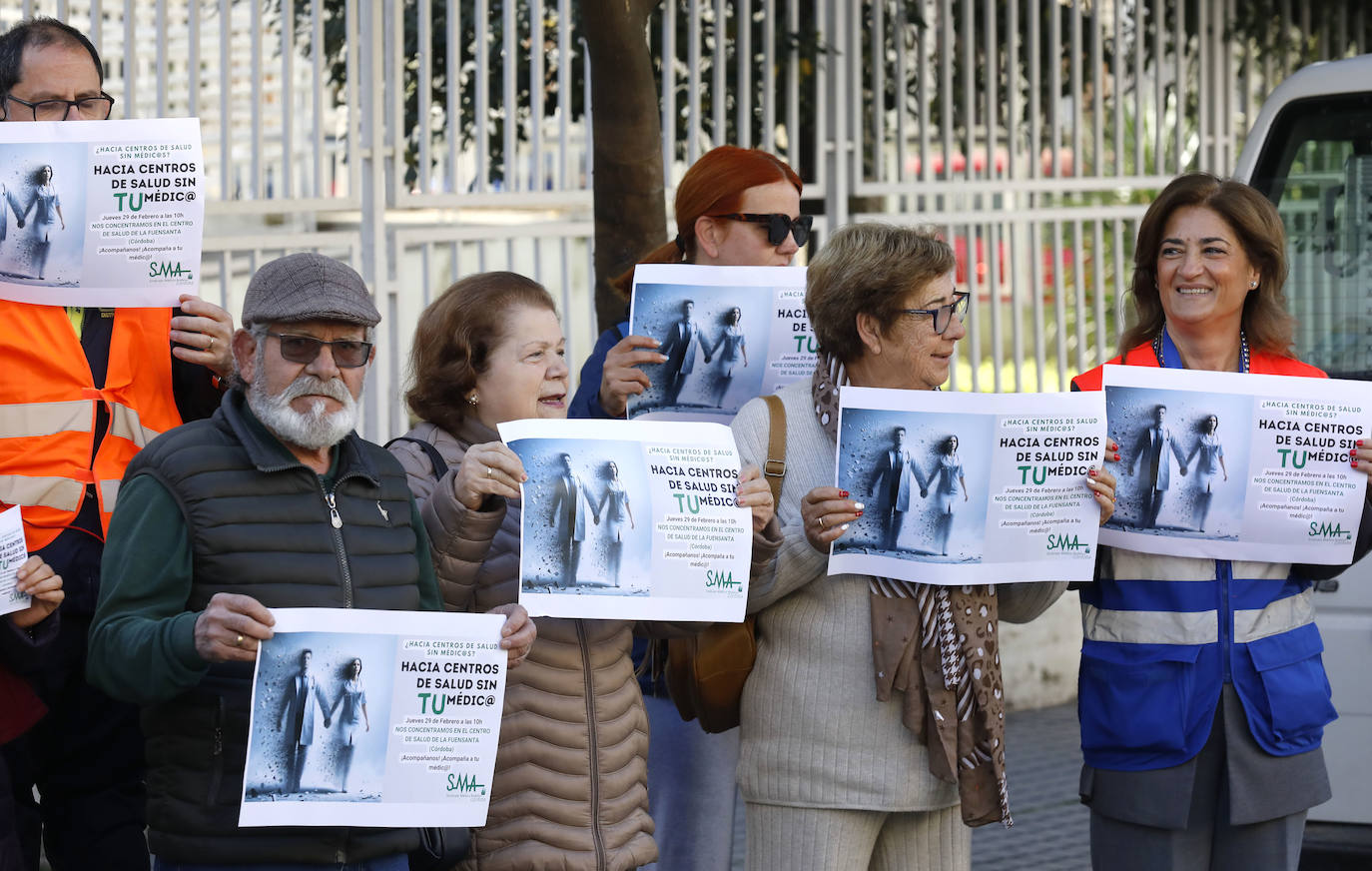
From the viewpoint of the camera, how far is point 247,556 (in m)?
3.23

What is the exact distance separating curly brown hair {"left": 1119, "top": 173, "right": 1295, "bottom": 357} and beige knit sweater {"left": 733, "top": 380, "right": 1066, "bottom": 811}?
2.53ft

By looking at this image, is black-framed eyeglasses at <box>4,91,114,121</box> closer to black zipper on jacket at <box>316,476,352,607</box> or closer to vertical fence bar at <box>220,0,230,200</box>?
black zipper on jacket at <box>316,476,352,607</box>

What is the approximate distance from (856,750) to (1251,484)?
1.03 m

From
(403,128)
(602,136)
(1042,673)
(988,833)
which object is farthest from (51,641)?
(1042,673)

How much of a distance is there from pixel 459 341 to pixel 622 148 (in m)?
2.15

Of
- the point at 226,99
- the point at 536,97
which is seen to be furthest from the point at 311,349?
the point at 536,97

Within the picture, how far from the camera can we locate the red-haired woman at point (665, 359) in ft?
14.6

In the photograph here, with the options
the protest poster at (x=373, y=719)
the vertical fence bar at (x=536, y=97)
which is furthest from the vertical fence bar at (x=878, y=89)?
the protest poster at (x=373, y=719)

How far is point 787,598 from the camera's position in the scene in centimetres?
387

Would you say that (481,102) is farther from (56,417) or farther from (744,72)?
(56,417)

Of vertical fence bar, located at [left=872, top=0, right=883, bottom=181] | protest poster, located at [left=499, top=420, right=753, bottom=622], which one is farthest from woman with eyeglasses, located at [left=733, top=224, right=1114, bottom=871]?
vertical fence bar, located at [left=872, top=0, right=883, bottom=181]

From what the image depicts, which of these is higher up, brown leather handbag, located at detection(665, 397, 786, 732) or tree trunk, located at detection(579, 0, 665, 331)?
tree trunk, located at detection(579, 0, 665, 331)

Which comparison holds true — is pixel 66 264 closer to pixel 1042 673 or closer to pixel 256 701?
pixel 256 701

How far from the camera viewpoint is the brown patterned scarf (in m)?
3.71
